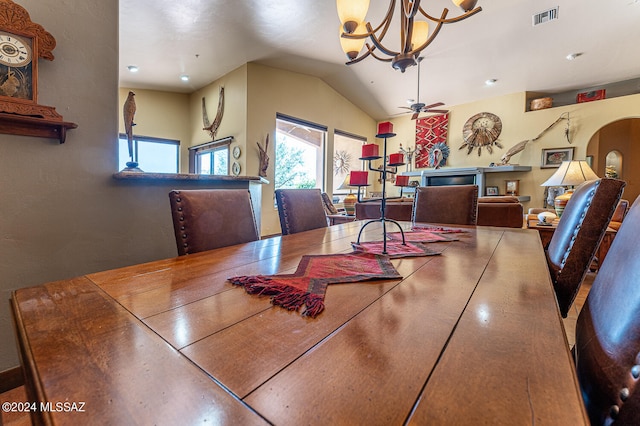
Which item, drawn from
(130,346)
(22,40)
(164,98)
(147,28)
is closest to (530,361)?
(130,346)

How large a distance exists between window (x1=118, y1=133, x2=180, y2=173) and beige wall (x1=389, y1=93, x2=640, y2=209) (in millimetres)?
6321

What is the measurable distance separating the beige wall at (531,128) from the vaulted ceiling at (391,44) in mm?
416

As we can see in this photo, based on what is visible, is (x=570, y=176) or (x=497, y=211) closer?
(x=497, y=211)

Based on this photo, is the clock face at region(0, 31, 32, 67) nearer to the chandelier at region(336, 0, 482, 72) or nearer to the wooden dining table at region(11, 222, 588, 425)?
the wooden dining table at region(11, 222, 588, 425)

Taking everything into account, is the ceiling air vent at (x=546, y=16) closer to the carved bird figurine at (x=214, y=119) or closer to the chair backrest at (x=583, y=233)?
the chair backrest at (x=583, y=233)

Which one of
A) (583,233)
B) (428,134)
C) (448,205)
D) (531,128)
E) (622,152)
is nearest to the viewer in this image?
(583,233)

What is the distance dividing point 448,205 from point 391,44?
354cm

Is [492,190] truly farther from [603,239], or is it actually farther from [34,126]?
[34,126]

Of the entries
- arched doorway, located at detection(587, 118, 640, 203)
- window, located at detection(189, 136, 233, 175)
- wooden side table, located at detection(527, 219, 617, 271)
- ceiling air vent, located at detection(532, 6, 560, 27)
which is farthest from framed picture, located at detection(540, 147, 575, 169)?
window, located at detection(189, 136, 233, 175)

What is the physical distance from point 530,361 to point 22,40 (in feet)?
6.98

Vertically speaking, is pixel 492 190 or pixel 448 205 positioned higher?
pixel 492 190

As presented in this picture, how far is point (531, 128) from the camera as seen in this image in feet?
19.2

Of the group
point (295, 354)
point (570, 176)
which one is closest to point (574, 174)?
point (570, 176)

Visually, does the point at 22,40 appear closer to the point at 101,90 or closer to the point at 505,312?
the point at 101,90
